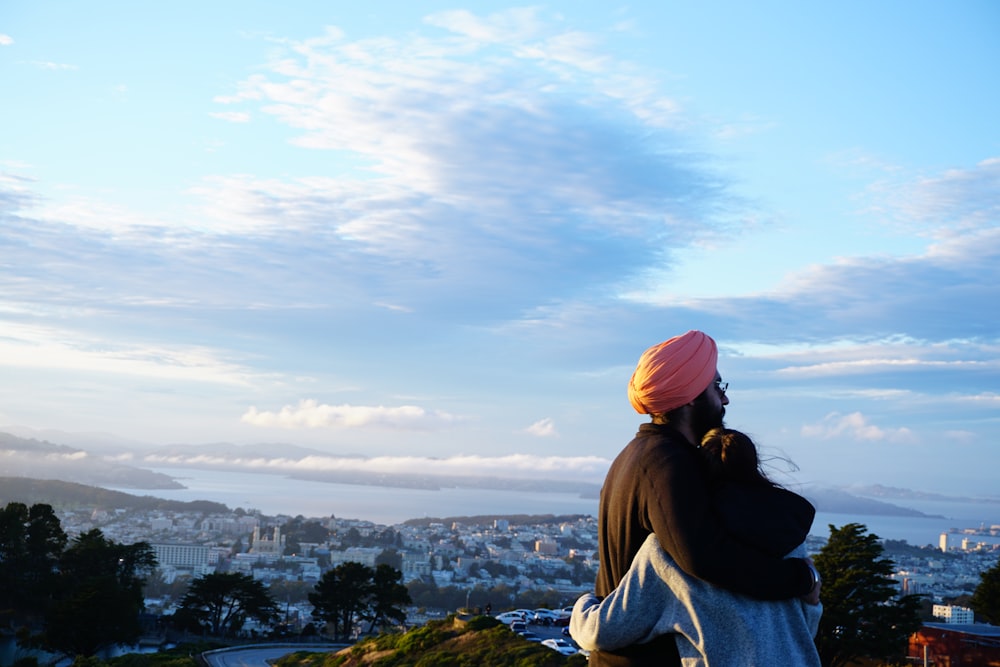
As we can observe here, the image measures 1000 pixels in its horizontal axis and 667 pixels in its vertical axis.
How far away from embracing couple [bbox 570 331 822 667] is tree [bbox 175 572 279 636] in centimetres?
3205

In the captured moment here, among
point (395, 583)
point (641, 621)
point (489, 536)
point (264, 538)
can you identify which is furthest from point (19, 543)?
point (489, 536)

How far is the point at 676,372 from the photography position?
2002mm

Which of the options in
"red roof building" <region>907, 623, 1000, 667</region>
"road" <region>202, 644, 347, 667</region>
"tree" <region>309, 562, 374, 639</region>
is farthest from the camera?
"tree" <region>309, 562, 374, 639</region>

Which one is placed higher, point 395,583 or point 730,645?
point 730,645

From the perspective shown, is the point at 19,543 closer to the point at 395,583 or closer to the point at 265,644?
the point at 265,644

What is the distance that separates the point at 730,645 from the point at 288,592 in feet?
175

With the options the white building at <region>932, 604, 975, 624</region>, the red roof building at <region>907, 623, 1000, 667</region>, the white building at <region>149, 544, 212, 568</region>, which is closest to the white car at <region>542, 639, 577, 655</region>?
the red roof building at <region>907, 623, 1000, 667</region>

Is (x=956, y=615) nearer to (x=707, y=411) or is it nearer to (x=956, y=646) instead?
(x=956, y=646)

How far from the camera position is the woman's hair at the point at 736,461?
1857mm

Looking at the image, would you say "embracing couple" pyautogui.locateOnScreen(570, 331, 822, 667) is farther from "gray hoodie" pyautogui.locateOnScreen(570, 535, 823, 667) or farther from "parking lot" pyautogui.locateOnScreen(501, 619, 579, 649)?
"parking lot" pyautogui.locateOnScreen(501, 619, 579, 649)

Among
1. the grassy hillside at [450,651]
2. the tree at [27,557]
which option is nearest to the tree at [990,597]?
the grassy hillside at [450,651]

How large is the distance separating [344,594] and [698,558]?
30.2m

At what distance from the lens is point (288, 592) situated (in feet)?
170

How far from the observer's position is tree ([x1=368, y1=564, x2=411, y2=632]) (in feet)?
98.5
